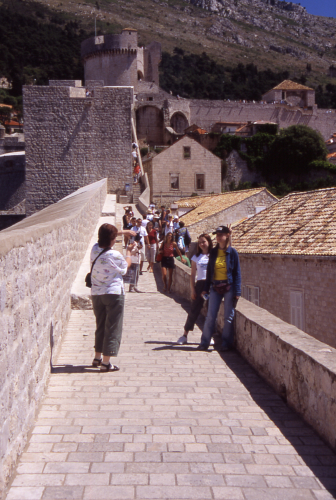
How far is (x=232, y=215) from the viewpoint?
84.2 ft

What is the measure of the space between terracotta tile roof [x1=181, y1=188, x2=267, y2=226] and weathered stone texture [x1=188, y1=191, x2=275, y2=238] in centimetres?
27

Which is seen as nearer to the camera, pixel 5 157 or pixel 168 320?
pixel 168 320

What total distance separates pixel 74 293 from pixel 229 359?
284cm

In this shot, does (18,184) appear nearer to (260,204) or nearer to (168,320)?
(260,204)

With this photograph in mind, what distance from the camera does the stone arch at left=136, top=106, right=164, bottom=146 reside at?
58125 mm

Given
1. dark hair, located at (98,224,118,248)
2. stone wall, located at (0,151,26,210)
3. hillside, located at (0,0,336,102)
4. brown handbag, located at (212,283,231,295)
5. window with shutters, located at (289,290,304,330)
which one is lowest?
window with shutters, located at (289,290,304,330)

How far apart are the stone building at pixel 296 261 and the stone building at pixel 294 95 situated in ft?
191

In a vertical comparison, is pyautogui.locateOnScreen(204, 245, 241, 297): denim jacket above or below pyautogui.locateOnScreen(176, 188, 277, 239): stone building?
below

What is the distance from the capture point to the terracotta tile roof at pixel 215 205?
1045 inches

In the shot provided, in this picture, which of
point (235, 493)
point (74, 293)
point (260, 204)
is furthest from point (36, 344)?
point (260, 204)

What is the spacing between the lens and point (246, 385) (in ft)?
16.9

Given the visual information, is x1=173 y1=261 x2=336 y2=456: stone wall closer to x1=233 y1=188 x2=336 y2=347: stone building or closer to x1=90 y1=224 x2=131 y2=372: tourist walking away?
x1=90 y1=224 x2=131 y2=372: tourist walking away

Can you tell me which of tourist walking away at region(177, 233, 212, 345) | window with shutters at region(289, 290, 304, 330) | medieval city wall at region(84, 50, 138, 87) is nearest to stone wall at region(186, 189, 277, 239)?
window with shutters at region(289, 290, 304, 330)

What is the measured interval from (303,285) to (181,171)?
1146 inches
